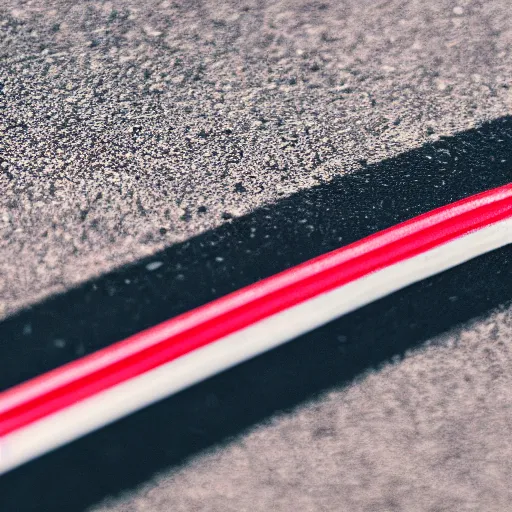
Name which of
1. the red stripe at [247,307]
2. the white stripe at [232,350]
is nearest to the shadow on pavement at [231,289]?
the white stripe at [232,350]

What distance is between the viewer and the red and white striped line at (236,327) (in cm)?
172

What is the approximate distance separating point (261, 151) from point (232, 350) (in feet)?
3.13

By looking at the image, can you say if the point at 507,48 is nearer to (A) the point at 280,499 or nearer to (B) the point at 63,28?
(B) the point at 63,28

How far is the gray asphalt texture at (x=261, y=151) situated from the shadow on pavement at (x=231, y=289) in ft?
0.22

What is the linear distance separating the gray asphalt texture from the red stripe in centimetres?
33

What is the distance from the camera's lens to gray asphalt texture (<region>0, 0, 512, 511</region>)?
1.93m

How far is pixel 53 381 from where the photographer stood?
170cm

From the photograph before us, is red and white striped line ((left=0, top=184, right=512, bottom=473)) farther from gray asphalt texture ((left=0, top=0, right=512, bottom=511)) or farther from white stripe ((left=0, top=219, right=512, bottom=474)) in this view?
gray asphalt texture ((left=0, top=0, right=512, bottom=511))

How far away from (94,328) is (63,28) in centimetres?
165

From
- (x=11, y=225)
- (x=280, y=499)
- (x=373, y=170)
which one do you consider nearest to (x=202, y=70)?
(x=373, y=170)

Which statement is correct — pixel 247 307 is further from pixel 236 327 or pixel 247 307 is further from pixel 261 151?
pixel 261 151

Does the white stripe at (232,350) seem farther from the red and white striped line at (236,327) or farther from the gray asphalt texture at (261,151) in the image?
the gray asphalt texture at (261,151)

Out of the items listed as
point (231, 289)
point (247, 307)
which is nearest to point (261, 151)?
point (231, 289)

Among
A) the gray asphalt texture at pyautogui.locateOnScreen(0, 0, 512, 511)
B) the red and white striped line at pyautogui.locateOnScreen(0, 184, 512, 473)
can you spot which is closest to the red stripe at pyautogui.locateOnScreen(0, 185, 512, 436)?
the red and white striped line at pyautogui.locateOnScreen(0, 184, 512, 473)
